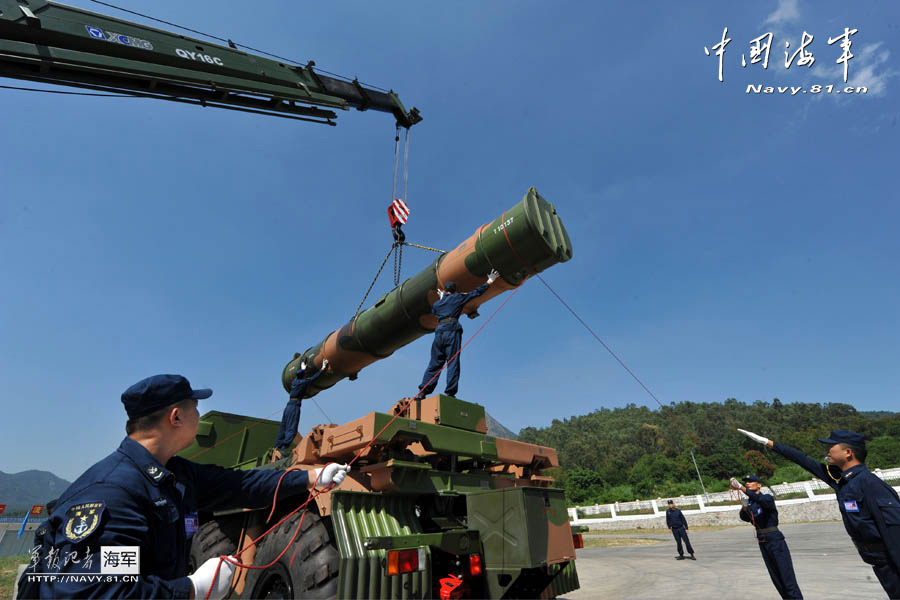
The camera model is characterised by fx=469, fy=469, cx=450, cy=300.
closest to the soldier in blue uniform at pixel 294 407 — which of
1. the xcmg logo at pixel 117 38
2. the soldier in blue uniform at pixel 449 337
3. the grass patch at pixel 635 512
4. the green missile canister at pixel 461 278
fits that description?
the green missile canister at pixel 461 278

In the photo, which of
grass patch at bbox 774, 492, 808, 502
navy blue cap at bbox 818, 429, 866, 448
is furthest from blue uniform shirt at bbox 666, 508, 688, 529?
grass patch at bbox 774, 492, 808, 502

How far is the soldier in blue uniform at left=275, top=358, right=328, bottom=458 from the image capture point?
765cm

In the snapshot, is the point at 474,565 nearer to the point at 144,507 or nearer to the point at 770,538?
the point at 144,507

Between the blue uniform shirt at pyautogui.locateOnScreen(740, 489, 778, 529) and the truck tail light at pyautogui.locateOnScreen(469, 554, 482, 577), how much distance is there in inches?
135

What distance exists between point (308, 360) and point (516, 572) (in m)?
6.05

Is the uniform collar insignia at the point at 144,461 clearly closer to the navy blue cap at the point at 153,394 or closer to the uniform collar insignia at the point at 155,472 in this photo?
the uniform collar insignia at the point at 155,472

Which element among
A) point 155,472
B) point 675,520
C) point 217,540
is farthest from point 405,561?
point 675,520

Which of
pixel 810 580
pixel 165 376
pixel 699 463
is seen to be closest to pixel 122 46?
pixel 165 376

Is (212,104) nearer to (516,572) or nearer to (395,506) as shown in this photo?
(395,506)

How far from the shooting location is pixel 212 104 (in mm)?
6074

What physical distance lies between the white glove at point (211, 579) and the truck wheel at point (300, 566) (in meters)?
Answer: 1.63

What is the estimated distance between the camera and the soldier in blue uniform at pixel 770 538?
451 cm

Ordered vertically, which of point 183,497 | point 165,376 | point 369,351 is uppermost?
point 369,351

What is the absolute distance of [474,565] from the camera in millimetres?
3266
